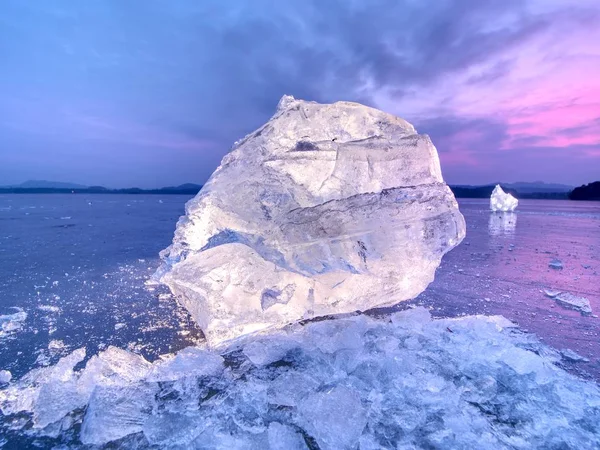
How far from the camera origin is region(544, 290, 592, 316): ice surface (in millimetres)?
3427

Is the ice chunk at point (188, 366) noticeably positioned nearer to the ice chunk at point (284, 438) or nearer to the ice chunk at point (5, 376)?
the ice chunk at point (284, 438)

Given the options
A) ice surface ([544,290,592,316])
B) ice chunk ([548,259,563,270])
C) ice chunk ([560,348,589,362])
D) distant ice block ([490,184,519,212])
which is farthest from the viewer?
distant ice block ([490,184,519,212])

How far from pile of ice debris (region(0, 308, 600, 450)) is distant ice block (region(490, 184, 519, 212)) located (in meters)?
24.0

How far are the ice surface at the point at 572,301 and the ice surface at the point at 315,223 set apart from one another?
1529 millimetres

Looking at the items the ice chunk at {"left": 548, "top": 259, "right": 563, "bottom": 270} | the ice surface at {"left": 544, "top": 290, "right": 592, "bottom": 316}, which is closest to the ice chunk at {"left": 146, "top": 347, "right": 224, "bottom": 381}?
the ice surface at {"left": 544, "top": 290, "right": 592, "bottom": 316}

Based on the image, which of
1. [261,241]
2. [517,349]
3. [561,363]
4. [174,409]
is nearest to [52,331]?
[174,409]

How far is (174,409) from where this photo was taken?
5.99 ft

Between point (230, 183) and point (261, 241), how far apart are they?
0.71m

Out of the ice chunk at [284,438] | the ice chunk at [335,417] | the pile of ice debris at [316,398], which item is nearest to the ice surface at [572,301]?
the pile of ice debris at [316,398]

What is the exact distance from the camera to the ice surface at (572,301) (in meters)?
3.43

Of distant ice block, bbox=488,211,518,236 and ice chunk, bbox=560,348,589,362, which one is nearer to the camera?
ice chunk, bbox=560,348,589,362

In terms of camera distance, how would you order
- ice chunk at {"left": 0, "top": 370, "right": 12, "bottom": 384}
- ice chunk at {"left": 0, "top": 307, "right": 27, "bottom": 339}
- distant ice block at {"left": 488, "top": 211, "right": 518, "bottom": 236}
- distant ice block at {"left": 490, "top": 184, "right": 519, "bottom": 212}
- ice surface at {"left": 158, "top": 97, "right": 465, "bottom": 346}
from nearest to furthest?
ice chunk at {"left": 0, "top": 370, "right": 12, "bottom": 384} < ice chunk at {"left": 0, "top": 307, "right": 27, "bottom": 339} < ice surface at {"left": 158, "top": 97, "right": 465, "bottom": 346} < distant ice block at {"left": 488, "top": 211, "right": 518, "bottom": 236} < distant ice block at {"left": 490, "top": 184, "right": 519, "bottom": 212}

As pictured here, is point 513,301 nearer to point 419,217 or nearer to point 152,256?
point 419,217

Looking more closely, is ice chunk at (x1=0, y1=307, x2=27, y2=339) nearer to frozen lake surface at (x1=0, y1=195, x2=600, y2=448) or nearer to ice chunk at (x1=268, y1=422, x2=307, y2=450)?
frozen lake surface at (x1=0, y1=195, x2=600, y2=448)
